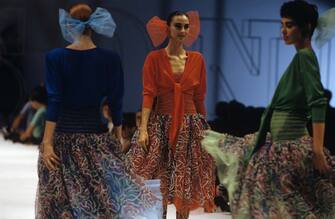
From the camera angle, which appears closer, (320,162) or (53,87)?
(320,162)

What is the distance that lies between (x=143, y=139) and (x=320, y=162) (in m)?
1.25

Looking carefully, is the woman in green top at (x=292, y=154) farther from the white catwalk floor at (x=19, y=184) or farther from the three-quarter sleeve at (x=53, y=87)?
the white catwalk floor at (x=19, y=184)

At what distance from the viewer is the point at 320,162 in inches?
94.7

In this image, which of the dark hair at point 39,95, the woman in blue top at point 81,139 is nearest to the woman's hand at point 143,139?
the woman in blue top at point 81,139

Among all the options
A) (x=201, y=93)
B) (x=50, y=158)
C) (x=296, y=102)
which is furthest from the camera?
(x=201, y=93)

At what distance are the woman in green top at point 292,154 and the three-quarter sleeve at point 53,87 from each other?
0.77m

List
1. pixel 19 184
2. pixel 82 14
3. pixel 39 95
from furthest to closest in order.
A: 1. pixel 39 95
2. pixel 19 184
3. pixel 82 14

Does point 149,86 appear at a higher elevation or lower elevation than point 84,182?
higher

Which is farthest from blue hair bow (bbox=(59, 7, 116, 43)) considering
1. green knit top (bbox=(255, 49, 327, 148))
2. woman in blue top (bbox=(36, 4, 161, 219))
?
green knit top (bbox=(255, 49, 327, 148))

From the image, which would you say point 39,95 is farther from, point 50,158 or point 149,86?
point 50,158

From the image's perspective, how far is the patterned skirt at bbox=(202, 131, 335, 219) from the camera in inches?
95.4

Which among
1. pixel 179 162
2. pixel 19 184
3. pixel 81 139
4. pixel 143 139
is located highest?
pixel 81 139

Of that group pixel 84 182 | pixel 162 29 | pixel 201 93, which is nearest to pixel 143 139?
pixel 201 93

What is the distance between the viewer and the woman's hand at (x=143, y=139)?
3.46m
